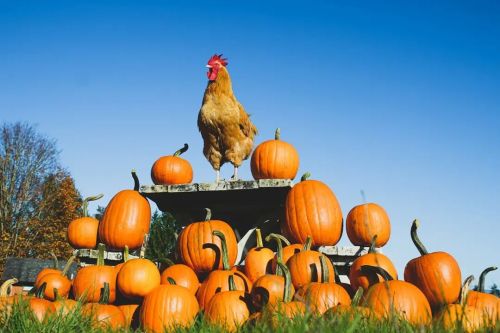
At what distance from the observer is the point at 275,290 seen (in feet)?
10.7

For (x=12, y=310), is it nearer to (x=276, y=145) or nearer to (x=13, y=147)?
(x=276, y=145)

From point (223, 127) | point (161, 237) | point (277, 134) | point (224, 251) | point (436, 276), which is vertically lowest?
point (161, 237)

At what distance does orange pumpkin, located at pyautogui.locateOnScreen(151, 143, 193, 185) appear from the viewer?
571 cm

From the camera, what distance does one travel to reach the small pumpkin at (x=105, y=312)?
3.35 metres

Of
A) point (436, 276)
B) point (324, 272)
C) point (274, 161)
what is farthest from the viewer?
point (274, 161)

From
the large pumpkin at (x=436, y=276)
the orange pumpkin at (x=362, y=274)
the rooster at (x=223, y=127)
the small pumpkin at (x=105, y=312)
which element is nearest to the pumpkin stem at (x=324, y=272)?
the orange pumpkin at (x=362, y=274)

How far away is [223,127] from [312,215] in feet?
6.08

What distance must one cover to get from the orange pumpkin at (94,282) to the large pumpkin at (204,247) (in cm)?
70

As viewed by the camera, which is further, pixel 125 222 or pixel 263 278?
pixel 125 222

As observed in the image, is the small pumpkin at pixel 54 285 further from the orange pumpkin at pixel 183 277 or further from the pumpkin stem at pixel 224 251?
the pumpkin stem at pixel 224 251

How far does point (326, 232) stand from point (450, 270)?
1.31 m

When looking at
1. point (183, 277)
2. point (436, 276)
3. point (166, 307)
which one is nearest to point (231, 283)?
Answer: point (166, 307)

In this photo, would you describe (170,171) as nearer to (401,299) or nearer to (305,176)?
(305,176)

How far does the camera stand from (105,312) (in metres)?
3.66
